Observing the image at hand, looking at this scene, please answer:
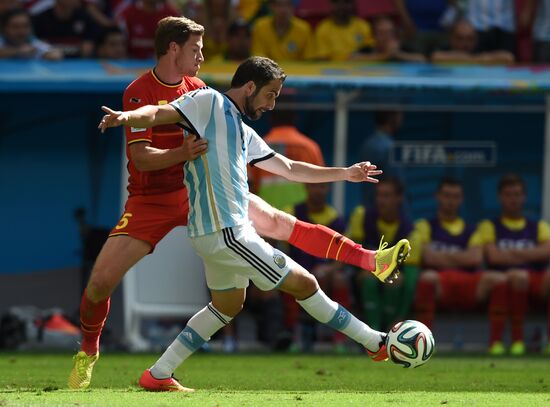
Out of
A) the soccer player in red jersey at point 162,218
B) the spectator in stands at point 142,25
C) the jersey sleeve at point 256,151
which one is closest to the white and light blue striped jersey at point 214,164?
the jersey sleeve at point 256,151

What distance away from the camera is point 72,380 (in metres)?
7.98

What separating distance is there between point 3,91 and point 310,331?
12.5 ft

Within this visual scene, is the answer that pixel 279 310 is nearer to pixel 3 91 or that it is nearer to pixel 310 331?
pixel 310 331

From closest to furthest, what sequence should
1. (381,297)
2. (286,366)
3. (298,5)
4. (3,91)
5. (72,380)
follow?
(72,380) → (286,366) → (381,297) → (3,91) → (298,5)

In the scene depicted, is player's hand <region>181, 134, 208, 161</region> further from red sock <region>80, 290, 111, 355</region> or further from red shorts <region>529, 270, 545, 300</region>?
red shorts <region>529, 270, 545, 300</region>

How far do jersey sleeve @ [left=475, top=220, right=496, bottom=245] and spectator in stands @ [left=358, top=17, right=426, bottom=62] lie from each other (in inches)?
71.3

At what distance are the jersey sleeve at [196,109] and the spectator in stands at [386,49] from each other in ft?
20.5

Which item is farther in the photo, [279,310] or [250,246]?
[279,310]

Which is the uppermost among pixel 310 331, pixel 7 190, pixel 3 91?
pixel 3 91

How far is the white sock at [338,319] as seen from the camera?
7660 millimetres

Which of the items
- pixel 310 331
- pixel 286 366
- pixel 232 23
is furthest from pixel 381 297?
pixel 232 23

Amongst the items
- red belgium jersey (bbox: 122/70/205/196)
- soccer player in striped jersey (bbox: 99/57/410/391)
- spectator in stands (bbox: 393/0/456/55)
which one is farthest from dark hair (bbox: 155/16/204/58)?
spectator in stands (bbox: 393/0/456/55)

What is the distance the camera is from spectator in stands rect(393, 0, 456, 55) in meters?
14.1

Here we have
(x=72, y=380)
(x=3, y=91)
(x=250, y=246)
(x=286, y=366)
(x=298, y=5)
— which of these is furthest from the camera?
(x=298, y=5)
